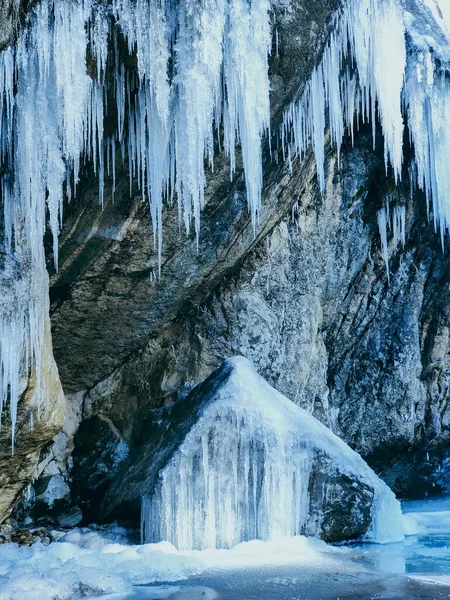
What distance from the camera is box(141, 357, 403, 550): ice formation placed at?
19.3 ft

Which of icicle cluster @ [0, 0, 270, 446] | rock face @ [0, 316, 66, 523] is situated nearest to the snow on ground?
rock face @ [0, 316, 66, 523]

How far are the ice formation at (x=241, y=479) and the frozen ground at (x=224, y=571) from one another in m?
0.23

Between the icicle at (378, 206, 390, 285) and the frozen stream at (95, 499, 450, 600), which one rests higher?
the icicle at (378, 206, 390, 285)

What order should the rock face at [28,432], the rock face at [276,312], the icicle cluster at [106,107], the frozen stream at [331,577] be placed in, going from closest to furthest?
the frozen stream at [331,577], the icicle cluster at [106,107], the rock face at [28,432], the rock face at [276,312]

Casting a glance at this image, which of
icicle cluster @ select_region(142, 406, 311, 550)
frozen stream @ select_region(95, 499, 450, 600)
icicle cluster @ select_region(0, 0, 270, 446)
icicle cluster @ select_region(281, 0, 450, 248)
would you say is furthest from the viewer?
icicle cluster @ select_region(281, 0, 450, 248)

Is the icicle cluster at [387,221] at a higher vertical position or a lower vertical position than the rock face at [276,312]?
higher

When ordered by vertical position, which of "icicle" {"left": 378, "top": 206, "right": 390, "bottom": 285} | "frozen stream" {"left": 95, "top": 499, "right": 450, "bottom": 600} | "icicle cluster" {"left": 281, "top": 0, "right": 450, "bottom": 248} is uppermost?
"icicle cluster" {"left": 281, "top": 0, "right": 450, "bottom": 248}

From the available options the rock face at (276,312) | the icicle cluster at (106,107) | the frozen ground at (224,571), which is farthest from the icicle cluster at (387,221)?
the frozen ground at (224,571)

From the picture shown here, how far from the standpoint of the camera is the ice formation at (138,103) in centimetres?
541

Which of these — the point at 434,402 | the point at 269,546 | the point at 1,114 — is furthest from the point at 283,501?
→ the point at 434,402

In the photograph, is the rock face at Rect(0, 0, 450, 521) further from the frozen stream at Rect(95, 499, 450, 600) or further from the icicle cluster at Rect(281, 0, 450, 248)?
the frozen stream at Rect(95, 499, 450, 600)

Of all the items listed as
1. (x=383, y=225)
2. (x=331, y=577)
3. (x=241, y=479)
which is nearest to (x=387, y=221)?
(x=383, y=225)

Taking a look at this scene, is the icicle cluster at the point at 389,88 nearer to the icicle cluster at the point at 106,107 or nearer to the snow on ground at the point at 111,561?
the icicle cluster at the point at 106,107

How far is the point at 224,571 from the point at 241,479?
1.42 meters
